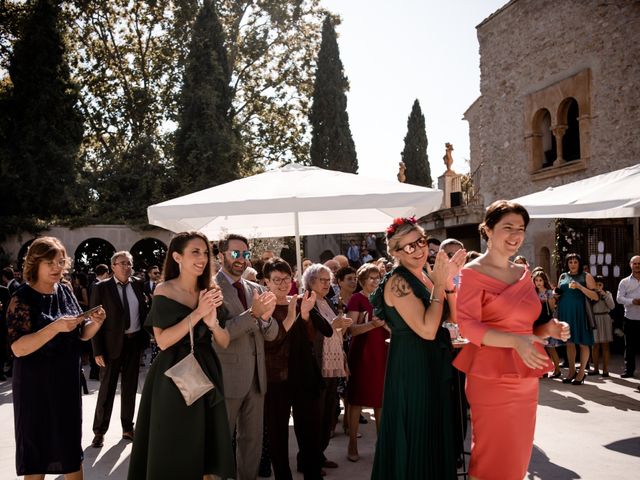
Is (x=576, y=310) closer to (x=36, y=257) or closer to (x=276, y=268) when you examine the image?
(x=276, y=268)

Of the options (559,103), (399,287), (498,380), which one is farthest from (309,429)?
(559,103)

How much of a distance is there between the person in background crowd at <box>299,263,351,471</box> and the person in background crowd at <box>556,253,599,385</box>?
497cm

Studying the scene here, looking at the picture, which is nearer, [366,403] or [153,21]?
[366,403]

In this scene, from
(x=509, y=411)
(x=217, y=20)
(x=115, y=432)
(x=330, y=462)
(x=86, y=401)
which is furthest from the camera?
(x=217, y=20)

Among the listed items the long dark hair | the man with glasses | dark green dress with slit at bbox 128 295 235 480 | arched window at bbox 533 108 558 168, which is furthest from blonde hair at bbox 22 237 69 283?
arched window at bbox 533 108 558 168

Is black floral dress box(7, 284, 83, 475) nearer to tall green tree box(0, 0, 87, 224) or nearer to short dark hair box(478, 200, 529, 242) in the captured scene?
short dark hair box(478, 200, 529, 242)

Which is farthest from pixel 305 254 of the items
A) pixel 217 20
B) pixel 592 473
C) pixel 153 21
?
pixel 592 473

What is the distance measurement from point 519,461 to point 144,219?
71.7 ft

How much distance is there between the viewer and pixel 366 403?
17.9 ft

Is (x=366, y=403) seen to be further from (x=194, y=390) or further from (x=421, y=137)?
(x=421, y=137)

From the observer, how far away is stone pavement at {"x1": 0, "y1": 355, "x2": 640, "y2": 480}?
197 inches

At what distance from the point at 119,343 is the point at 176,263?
312 cm

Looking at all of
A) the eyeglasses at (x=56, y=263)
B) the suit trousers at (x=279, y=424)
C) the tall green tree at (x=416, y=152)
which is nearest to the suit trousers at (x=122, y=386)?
the suit trousers at (x=279, y=424)

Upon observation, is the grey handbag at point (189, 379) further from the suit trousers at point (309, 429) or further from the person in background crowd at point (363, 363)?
the person in background crowd at point (363, 363)
